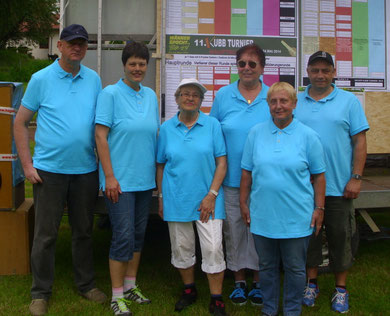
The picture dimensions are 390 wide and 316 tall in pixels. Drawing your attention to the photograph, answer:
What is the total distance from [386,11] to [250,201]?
10.3ft

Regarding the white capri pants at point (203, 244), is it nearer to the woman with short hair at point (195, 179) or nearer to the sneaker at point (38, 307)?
the woman with short hair at point (195, 179)

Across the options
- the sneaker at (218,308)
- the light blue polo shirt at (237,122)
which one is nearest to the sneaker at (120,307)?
the sneaker at (218,308)

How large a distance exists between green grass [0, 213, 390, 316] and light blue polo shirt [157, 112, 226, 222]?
0.83m

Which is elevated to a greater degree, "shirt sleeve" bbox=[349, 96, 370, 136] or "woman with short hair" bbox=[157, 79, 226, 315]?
"shirt sleeve" bbox=[349, 96, 370, 136]

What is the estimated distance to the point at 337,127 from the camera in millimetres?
3129

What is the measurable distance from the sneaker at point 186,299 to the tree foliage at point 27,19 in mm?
21177

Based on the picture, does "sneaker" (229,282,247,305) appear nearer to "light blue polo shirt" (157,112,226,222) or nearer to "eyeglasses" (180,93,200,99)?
"light blue polo shirt" (157,112,226,222)

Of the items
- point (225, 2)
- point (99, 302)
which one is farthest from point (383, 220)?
point (99, 302)

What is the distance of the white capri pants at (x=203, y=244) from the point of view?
3.15 m

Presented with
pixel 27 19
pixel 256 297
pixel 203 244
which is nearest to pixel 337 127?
pixel 203 244

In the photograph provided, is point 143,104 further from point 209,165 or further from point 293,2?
point 293,2

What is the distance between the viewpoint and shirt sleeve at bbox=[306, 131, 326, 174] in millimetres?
2881

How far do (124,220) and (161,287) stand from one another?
1.06 meters

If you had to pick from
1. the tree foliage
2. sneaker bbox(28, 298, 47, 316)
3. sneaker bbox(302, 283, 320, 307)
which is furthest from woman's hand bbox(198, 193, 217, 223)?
the tree foliage
